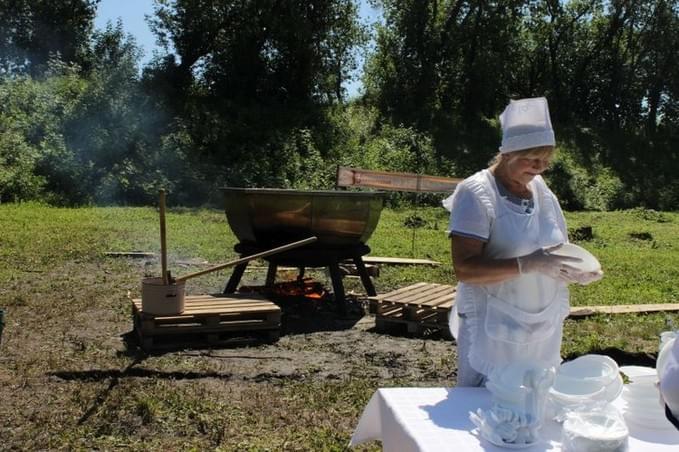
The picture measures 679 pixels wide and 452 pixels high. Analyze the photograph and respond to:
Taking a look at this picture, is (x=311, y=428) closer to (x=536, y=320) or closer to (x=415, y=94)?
(x=536, y=320)

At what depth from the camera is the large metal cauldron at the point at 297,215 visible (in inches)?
279

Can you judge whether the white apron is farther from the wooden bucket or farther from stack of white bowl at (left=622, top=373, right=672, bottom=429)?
the wooden bucket

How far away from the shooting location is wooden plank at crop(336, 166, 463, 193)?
8.85 metres

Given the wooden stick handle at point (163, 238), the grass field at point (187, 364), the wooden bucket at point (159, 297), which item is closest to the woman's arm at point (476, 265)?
the grass field at point (187, 364)

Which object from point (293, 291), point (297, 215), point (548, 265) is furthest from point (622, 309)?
point (548, 265)

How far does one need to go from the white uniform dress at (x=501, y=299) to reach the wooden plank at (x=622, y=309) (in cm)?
525

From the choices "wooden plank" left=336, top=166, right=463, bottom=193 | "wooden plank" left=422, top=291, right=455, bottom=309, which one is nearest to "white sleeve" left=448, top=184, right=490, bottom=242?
"wooden plank" left=422, top=291, right=455, bottom=309

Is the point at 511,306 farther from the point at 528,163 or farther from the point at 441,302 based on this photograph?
the point at 441,302

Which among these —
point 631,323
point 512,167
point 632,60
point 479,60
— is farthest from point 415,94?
point 512,167

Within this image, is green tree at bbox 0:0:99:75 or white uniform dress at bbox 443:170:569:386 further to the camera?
green tree at bbox 0:0:99:75

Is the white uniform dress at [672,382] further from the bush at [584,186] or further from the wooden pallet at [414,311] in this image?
the bush at [584,186]

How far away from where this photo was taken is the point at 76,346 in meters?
6.14

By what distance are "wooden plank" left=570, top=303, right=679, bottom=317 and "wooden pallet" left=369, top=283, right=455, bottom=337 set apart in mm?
1572

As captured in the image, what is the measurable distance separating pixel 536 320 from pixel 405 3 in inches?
1124
